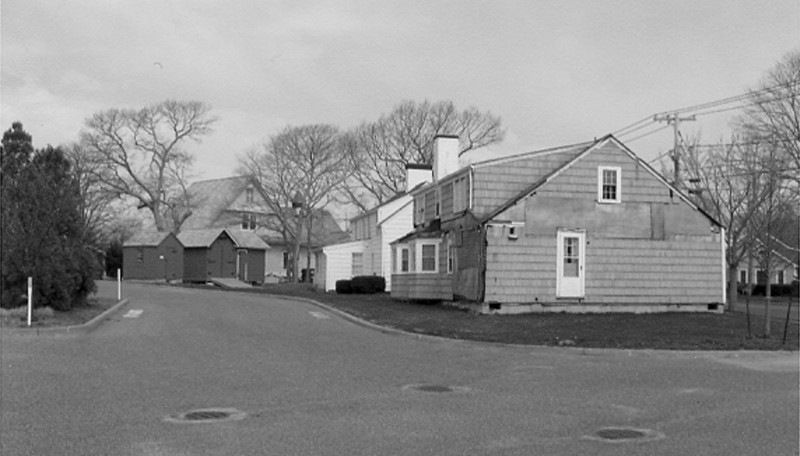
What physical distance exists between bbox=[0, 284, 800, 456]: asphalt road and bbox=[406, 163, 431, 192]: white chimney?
104 feet

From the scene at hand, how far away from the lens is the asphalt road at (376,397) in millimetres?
8539

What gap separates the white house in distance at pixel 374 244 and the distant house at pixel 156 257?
13.7m

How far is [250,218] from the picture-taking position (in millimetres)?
71500

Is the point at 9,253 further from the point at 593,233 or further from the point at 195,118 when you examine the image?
the point at 195,118

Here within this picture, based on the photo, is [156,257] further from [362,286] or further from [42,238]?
[42,238]

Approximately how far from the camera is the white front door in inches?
1093

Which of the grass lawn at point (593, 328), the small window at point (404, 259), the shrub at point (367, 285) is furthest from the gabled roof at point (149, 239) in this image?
the grass lawn at point (593, 328)

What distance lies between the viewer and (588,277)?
1102 inches

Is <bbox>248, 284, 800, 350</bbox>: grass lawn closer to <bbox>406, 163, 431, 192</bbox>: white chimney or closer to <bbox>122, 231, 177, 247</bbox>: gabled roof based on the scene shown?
<bbox>406, 163, 431, 192</bbox>: white chimney

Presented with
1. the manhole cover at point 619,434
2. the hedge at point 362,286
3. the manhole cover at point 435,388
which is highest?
the hedge at point 362,286

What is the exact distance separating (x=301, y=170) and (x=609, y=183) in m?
37.5

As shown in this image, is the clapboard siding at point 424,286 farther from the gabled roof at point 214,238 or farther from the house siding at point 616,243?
the gabled roof at point 214,238

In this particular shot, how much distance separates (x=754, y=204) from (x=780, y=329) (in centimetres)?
441

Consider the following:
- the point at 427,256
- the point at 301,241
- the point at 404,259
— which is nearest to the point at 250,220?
the point at 301,241
